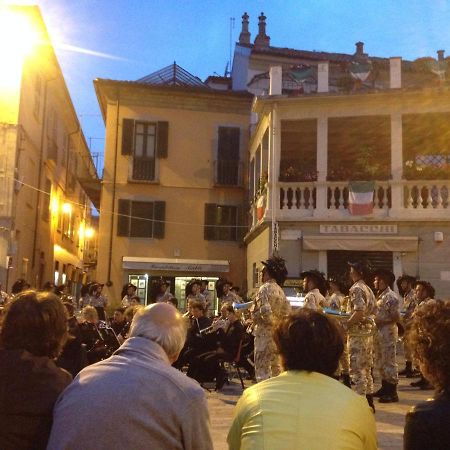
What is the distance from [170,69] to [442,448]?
26.9 meters

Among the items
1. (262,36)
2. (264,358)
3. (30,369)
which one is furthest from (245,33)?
(30,369)

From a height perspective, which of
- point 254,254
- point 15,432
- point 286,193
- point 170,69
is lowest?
point 15,432

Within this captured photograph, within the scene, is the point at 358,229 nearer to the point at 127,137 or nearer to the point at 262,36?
the point at 127,137

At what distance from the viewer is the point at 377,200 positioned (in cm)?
1675

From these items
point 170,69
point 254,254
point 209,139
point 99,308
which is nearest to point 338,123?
point 254,254

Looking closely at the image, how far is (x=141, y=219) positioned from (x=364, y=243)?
Result: 9.89 meters

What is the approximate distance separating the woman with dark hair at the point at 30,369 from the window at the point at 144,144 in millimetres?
20916

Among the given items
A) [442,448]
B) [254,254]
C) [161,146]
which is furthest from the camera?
[161,146]

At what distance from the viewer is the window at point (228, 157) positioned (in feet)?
79.5

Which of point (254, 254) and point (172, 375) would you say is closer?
point (172, 375)

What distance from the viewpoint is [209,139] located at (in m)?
24.3

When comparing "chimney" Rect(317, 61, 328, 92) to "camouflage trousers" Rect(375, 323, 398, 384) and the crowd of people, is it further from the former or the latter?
the crowd of people

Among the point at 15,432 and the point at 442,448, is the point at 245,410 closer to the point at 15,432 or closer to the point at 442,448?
the point at 442,448

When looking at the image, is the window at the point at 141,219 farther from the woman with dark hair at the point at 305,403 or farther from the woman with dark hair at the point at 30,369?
the woman with dark hair at the point at 305,403
